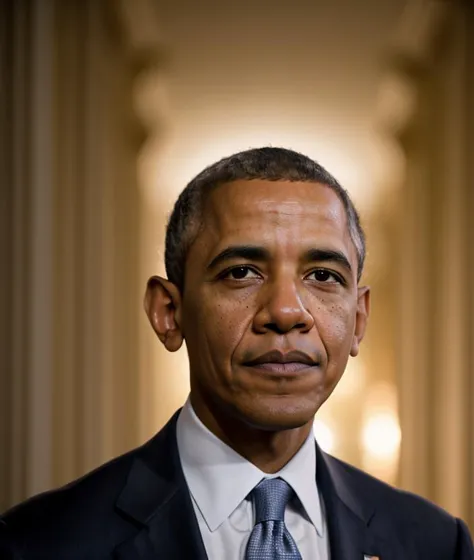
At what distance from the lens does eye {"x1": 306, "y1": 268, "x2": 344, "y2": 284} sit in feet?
5.38

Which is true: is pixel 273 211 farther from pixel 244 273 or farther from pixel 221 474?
pixel 221 474

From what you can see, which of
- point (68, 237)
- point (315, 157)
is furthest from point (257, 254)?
point (315, 157)

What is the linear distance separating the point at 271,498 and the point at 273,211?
47cm

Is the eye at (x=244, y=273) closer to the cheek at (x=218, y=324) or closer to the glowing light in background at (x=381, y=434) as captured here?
the cheek at (x=218, y=324)

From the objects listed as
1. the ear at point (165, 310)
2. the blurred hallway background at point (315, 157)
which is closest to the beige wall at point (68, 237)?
the blurred hallway background at point (315, 157)

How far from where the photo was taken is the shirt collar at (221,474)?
5.47ft

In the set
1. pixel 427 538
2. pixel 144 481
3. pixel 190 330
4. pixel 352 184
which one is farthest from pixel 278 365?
pixel 352 184

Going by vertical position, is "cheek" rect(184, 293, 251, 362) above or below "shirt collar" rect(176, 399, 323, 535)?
above

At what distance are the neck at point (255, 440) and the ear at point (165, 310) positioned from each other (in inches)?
5.5

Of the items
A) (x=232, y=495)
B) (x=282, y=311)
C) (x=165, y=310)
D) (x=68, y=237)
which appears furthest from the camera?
(x=68, y=237)

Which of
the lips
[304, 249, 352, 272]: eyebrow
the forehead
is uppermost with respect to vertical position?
the forehead

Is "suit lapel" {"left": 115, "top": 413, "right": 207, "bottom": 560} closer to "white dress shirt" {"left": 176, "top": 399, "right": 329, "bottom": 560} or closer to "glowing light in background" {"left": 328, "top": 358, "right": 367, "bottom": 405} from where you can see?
"white dress shirt" {"left": 176, "top": 399, "right": 329, "bottom": 560}

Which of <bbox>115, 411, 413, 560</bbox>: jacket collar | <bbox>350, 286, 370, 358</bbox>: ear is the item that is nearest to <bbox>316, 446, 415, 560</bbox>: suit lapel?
<bbox>115, 411, 413, 560</bbox>: jacket collar

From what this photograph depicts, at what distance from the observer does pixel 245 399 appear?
159cm
